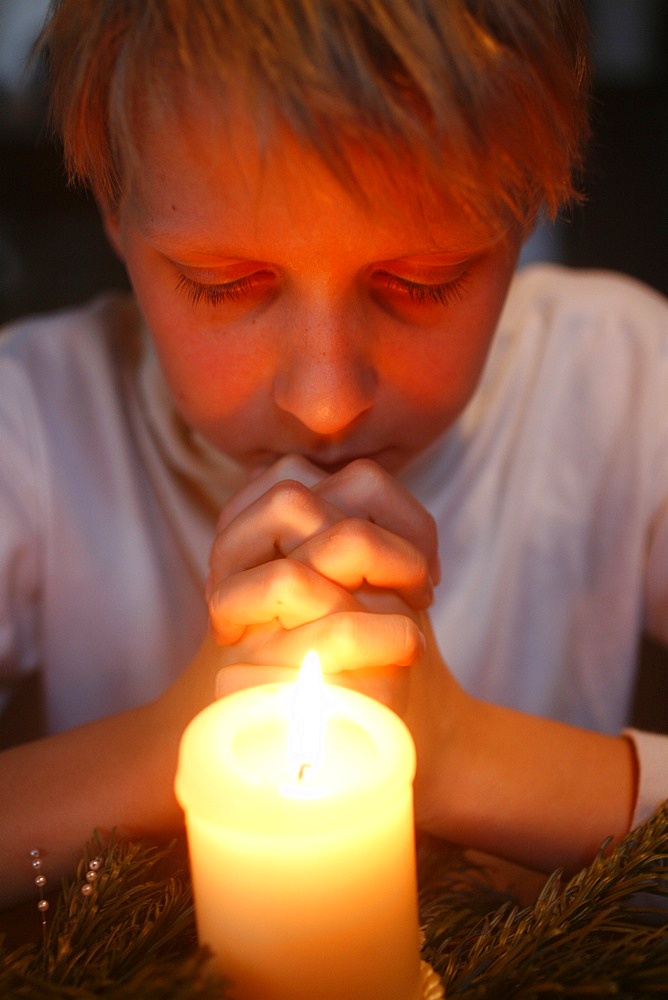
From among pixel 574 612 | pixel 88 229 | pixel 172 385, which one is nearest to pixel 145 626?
pixel 172 385

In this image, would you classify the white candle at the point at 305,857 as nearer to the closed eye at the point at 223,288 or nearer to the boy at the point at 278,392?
the boy at the point at 278,392

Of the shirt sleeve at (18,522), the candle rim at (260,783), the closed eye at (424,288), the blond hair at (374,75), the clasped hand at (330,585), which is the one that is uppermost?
the blond hair at (374,75)

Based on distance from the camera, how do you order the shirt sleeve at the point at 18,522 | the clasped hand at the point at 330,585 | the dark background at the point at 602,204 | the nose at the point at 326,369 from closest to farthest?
the clasped hand at the point at 330,585 < the nose at the point at 326,369 < the shirt sleeve at the point at 18,522 < the dark background at the point at 602,204

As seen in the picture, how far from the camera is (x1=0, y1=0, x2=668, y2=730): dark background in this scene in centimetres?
137

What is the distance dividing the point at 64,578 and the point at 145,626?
10cm

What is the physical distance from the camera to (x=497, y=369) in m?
1.12

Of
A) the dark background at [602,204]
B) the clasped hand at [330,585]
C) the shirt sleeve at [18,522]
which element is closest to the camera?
the clasped hand at [330,585]

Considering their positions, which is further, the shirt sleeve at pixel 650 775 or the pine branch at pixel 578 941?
the shirt sleeve at pixel 650 775

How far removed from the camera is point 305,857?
397 millimetres

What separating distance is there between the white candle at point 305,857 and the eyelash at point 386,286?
0.33 m

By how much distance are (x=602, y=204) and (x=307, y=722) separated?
48.6 inches

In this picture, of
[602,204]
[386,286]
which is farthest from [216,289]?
[602,204]

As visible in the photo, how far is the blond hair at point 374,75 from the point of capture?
1.83 feet

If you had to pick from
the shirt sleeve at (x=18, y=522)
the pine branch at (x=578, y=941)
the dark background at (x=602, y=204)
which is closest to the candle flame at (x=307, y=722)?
the pine branch at (x=578, y=941)
